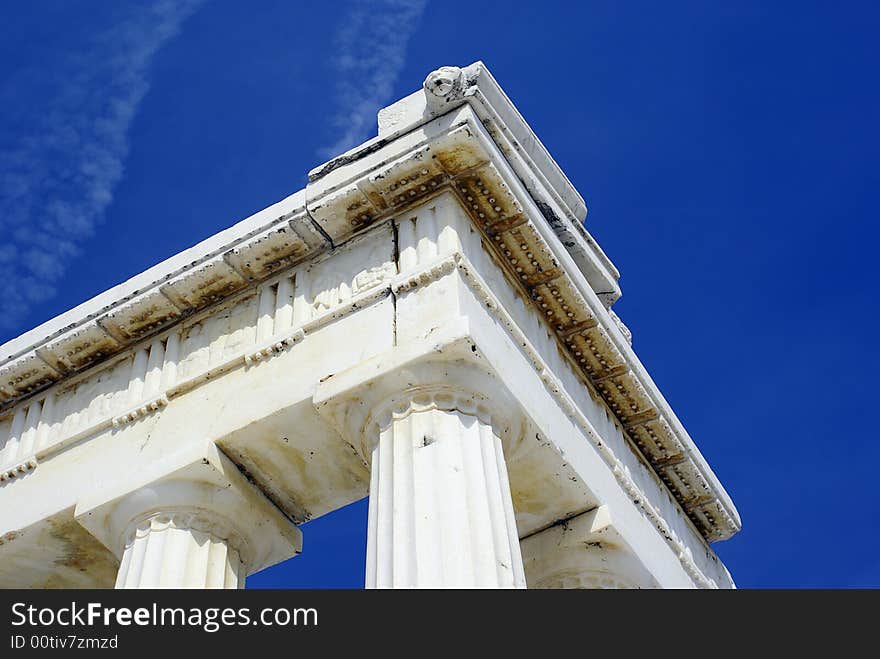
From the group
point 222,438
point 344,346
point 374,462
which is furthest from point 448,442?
point 222,438

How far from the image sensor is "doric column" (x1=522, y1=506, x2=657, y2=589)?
1291cm

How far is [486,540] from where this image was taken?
33.0 feet

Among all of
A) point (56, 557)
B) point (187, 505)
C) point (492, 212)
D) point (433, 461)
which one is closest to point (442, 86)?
point (492, 212)

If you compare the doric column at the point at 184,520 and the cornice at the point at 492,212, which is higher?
the cornice at the point at 492,212

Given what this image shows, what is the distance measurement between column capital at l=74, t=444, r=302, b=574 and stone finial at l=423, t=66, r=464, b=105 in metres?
4.47

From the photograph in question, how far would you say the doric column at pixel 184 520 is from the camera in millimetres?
12102

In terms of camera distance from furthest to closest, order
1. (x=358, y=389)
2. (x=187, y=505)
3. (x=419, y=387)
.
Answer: (x=187, y=505), (x=358, y=389), (x=419, y=387)

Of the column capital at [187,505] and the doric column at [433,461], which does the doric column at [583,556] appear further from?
the column capital at [187,505]

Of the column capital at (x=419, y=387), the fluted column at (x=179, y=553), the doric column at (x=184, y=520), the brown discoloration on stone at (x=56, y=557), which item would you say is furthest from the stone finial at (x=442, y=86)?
the brown discoloration on stone at (x=56, y=557)

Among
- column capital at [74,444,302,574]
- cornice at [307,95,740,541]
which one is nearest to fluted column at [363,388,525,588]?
column capital at [74,444,302,574]

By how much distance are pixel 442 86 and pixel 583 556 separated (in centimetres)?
534

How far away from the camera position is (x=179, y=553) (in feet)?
39.8

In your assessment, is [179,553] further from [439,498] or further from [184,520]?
[439,498]

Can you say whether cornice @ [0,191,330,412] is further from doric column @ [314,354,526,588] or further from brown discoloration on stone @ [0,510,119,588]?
doric column @ [314,354,526,588]
